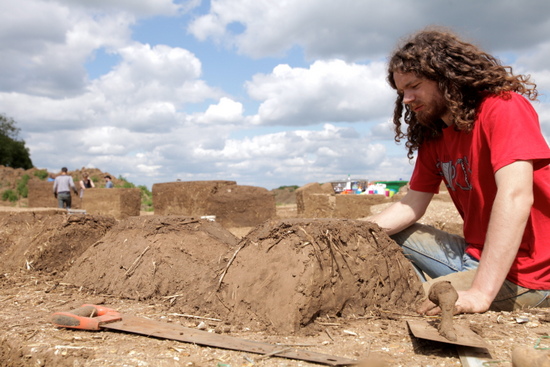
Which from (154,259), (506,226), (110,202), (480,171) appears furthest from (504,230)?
(110,202)

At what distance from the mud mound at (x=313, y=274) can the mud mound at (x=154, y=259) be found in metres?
0.31

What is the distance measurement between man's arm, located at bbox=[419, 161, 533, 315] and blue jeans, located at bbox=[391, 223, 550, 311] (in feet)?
1.20

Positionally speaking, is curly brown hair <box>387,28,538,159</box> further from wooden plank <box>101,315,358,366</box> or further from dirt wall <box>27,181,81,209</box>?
dirt wall <box>27,181,81,209</box>

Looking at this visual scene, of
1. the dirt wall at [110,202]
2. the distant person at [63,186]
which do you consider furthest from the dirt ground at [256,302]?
the distant person at [63,186]

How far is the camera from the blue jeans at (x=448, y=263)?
117 inches

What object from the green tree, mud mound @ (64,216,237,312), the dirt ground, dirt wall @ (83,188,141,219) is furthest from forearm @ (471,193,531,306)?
the green tree

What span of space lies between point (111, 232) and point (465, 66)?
3169mm

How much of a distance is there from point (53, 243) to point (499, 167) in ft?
12.9

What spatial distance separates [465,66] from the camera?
2898mm

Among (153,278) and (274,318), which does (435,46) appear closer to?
(274,318)

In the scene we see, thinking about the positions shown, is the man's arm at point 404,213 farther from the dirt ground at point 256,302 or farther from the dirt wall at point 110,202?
the dirt wall at point 110,202

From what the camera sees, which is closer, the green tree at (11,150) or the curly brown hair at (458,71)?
the curly brown hair at (458,71)

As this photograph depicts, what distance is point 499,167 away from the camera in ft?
8.71

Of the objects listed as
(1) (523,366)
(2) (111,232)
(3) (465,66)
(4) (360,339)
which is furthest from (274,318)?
(2) (111,232)
